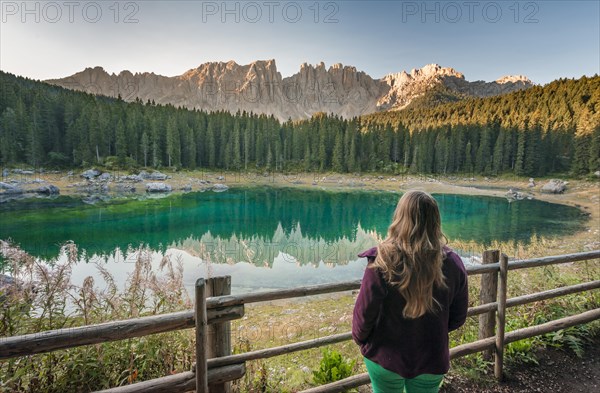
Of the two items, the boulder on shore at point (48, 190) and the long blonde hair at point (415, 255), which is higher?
the long blonde hair at point (415, 255)

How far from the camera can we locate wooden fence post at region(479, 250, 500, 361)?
Result: 4844mm

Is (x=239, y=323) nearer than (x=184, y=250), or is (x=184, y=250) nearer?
(x=239, y=323)

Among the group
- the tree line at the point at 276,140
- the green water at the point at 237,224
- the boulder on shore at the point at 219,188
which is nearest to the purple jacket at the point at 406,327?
the green water at the point at 237,224

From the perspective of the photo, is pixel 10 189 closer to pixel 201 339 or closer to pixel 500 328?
pixel 201 339

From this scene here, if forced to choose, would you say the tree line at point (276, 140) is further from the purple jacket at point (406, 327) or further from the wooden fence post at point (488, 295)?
the purple jacket at point (406, 327)

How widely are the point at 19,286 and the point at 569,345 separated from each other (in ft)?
26.9

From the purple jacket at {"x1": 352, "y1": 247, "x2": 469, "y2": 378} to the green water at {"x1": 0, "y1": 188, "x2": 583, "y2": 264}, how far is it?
52.6ft

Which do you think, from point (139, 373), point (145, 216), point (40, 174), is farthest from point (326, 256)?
point (40, 174)

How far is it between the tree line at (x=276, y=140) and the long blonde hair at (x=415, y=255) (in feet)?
229

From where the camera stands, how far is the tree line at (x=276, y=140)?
62469 millimetres

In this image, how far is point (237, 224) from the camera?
29.7m

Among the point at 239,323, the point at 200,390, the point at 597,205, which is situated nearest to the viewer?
the point at 200,390

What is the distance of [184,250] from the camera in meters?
20.0

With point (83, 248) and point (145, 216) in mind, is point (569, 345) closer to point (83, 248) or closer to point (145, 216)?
point (83, 248)
